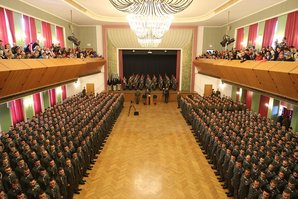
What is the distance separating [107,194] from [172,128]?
6230 millimetres

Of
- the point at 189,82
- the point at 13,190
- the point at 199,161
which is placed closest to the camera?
the point at 13,190

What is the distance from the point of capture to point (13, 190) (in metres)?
4.75

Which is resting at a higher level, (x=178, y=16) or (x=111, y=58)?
(x=178, y=16)

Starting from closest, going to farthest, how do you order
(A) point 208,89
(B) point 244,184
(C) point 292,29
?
(B) point 244,184 → (C) point 292,29 → (A) point 208,89

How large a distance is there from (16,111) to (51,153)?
515cm

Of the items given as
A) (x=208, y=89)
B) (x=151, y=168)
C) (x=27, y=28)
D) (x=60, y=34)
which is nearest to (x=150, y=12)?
(x=151, y=168)

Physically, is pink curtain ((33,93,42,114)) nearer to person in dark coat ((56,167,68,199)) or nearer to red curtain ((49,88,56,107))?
red curtain ((49,88,56,107))

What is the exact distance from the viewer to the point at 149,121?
1302 cm

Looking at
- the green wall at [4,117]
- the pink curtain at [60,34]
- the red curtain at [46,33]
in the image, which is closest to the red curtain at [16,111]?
the green wall at [4,117]

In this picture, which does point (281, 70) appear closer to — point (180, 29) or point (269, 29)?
point (269, 29)

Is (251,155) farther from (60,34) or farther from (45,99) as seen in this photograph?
(60,34)

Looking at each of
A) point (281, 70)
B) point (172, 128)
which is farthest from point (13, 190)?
point (172, 128)

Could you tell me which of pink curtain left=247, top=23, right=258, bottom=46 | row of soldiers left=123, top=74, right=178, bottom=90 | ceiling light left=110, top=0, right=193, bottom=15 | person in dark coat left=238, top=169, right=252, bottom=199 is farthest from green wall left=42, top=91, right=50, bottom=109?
pink curtain left=247, top=23, right=258, bottom=46

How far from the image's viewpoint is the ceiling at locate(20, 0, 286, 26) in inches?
424
